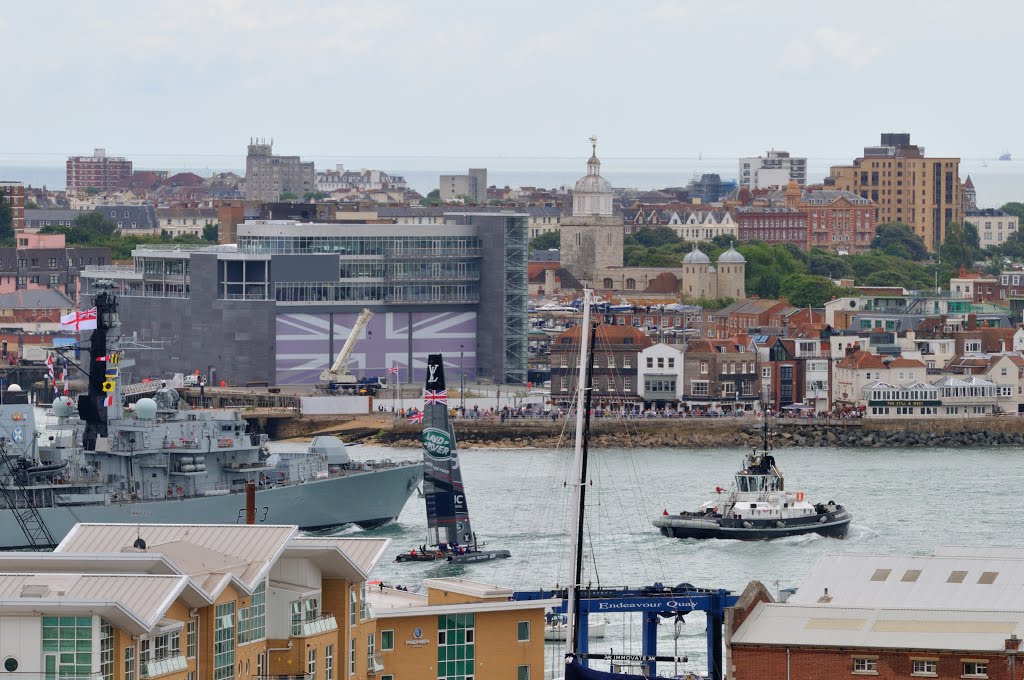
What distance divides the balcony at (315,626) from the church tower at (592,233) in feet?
321

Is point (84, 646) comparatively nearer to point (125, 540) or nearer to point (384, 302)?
point (125, 540)

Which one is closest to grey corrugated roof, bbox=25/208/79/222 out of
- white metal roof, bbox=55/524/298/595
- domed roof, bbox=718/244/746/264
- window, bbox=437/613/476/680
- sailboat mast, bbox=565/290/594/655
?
domed roof, bbox=718/244/746/264

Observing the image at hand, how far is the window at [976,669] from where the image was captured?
1005 inches

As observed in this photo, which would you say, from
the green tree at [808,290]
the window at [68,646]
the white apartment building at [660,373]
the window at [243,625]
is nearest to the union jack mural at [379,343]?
the white apartment building at [660,373]

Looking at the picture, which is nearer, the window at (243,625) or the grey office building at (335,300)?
the window at (243,625)

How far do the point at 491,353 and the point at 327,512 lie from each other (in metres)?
31.8

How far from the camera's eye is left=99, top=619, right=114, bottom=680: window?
19.8 metres

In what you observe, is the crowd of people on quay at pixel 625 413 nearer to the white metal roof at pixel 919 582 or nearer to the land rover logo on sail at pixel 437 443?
the land rover logo on sail at pixel 437 443

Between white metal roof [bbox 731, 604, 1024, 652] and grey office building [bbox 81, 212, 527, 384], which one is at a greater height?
grey office building [bbox 81, 212, 527, 384]

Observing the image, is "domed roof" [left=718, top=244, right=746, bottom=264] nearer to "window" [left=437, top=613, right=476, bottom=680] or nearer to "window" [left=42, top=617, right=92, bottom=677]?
"window" [left=437, top=613, right=476, bottom=680]

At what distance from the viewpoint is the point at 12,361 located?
88750 mm

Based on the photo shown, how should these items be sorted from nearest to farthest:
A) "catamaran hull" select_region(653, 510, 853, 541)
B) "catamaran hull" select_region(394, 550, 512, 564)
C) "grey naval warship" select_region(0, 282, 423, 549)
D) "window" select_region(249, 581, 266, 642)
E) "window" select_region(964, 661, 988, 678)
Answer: "window" select_region(249, 581, 266, 642) < "window" select_region(964, 661, 988, 678) < "catamaran hull" select_region(394, 550, 512, 564) < "grey naval warship" select_region(0, 282, 423, 549) < "catamaran hull" select_region(653, 510, 853, 541)

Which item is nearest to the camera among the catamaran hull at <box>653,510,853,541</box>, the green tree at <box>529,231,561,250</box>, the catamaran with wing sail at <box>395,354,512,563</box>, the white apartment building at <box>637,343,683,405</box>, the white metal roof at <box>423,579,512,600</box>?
the white metal roof at <box>423,579,512,600</box>

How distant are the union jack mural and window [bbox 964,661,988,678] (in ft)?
177
